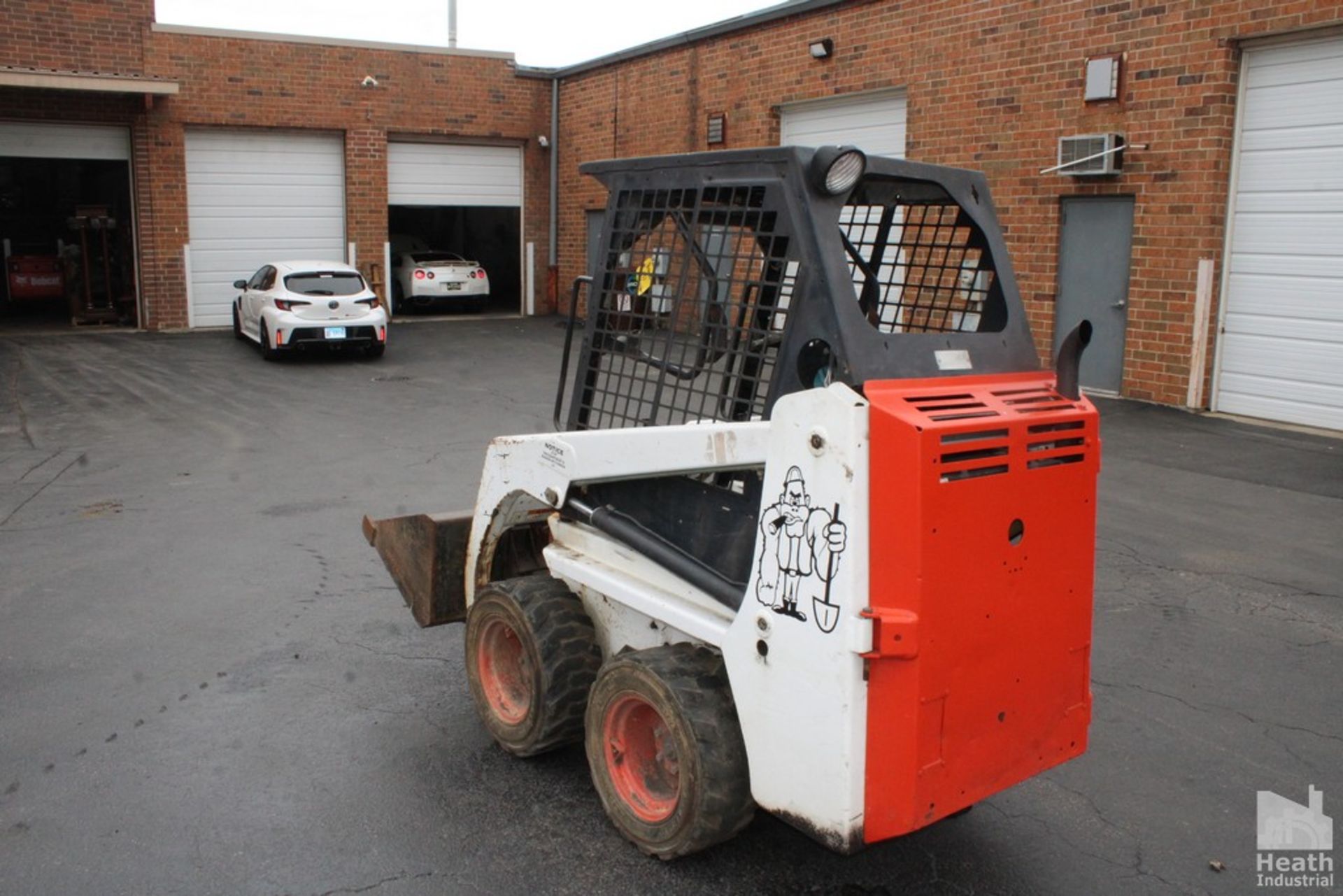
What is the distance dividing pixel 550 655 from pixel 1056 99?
40.3 ft

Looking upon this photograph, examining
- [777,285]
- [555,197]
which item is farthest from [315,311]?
[777,285]

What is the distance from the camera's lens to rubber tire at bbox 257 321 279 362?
1764 cm

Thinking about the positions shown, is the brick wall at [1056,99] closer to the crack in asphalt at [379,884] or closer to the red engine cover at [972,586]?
the red engine cover at [972,586]

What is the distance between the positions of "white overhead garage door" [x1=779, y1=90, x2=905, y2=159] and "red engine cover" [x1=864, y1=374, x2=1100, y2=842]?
13.5 m

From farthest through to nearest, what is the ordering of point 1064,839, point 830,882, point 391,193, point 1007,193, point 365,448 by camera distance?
point 391,193, point 1007,193, point 365,448, point 1064,839, point 830,882

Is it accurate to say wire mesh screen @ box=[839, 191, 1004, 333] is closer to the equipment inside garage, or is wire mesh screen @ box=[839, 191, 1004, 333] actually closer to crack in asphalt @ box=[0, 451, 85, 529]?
crack in asphalt @ box=[0, 451, 85, 529]

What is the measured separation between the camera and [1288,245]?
12.3m

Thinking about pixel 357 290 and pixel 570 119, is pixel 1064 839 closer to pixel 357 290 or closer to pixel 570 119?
pixel 357 290

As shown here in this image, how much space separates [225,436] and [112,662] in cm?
657

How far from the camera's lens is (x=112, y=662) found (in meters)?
5.71

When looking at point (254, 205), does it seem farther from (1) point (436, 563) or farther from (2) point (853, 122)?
(1) point (436, 563)

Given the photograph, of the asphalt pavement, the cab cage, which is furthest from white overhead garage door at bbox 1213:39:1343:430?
the cab cage

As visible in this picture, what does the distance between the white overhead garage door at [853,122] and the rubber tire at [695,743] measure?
13549 millimetres

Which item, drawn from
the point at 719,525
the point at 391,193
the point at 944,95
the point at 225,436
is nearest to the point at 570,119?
the point at 391,193
